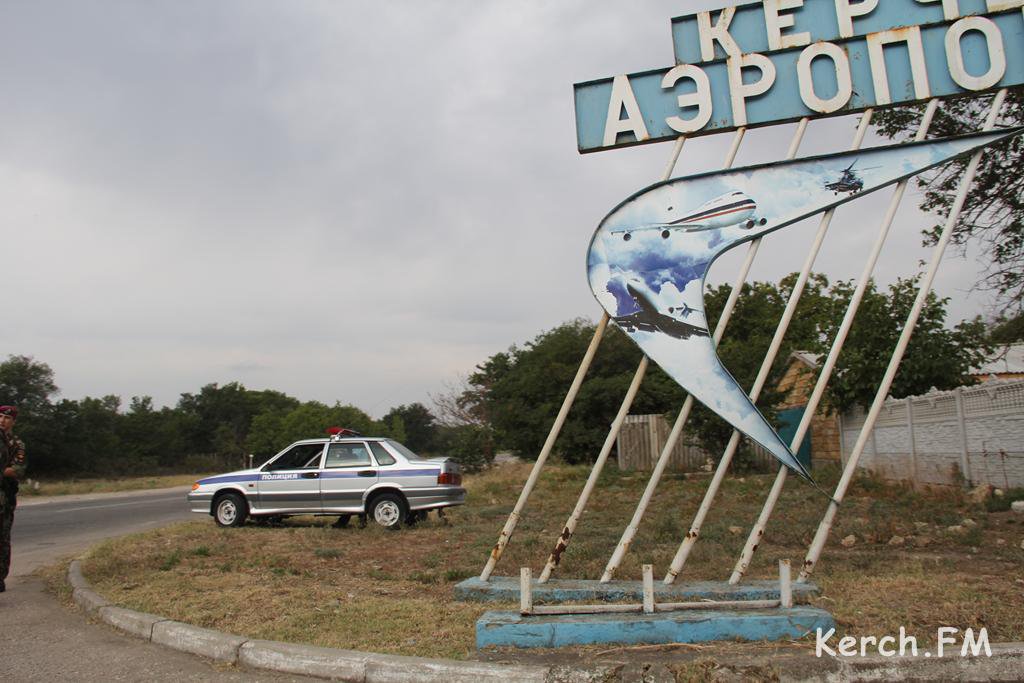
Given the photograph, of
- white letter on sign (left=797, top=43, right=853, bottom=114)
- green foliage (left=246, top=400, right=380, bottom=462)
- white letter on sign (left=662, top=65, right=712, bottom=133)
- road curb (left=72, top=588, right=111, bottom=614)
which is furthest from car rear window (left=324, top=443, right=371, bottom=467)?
green foliage (left=246, top=400, right=380, bottom=462)

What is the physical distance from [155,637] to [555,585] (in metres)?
2.91

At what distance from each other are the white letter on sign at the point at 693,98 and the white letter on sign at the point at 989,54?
1.76m

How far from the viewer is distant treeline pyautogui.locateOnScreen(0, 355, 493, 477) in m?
43.4

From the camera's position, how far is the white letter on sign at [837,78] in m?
5.55

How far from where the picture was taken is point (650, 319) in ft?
18.2

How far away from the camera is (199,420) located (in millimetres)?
76062

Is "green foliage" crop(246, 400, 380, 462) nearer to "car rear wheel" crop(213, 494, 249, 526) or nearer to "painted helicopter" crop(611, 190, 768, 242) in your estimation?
"car rear wheel" crop(213, 494, 249, 526)

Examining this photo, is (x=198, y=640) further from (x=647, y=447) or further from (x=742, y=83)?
(x=647, y=447)

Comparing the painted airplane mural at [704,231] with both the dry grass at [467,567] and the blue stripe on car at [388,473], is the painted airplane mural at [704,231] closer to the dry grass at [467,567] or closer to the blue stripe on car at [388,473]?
the dry grass at [467,567]

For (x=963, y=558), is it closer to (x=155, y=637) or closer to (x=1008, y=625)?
(x=1008, y=625)

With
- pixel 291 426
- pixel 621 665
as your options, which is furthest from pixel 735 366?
pixel 291 426

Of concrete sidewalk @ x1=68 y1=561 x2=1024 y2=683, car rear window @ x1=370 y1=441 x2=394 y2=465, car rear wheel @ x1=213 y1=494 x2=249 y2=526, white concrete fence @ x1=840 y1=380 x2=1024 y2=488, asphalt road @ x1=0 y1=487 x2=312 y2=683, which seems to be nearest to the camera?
concrete sidewalk @ x1=68 y1=561 x2=1024 y2=683

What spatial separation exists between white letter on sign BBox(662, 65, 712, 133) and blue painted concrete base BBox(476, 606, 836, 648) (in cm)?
354

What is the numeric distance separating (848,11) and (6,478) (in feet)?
28.0
